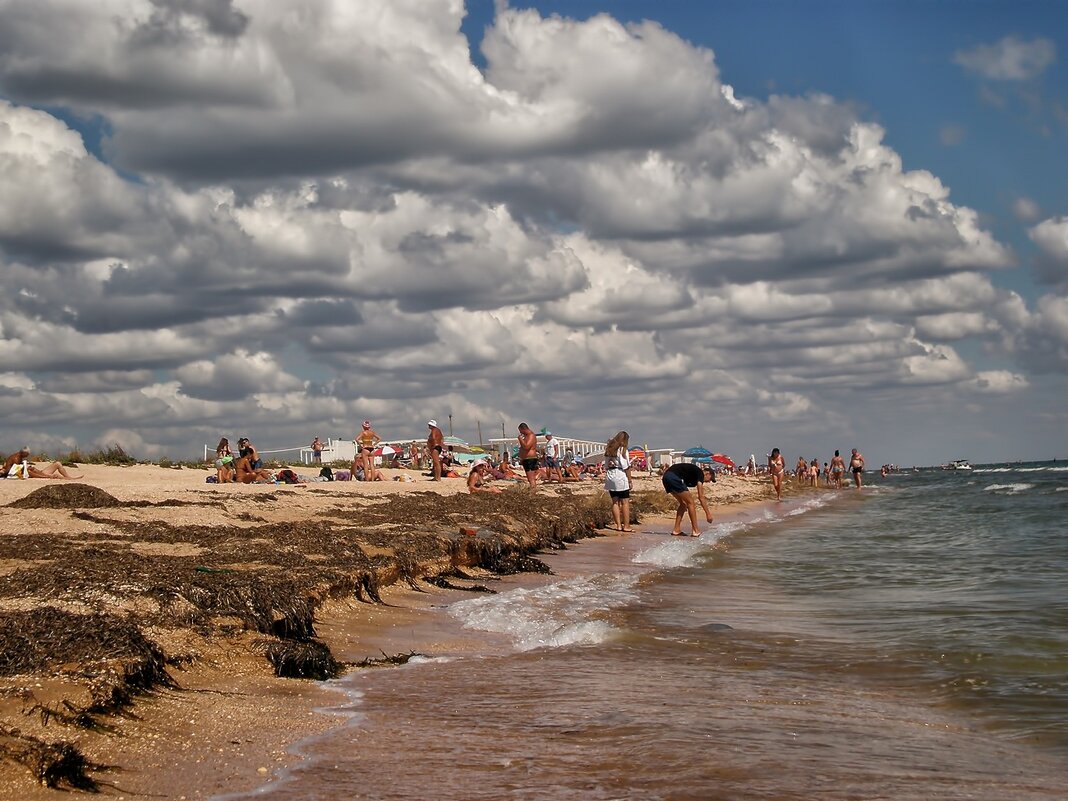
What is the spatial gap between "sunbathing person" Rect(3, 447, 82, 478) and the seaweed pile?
25.0ft

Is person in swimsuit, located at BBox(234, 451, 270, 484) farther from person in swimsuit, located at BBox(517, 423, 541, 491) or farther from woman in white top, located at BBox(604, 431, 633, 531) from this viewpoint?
woman in white top, located at BBox(604, 431, 633, 531)

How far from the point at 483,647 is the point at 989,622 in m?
4.75

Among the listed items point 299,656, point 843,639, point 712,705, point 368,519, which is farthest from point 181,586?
point 368,519

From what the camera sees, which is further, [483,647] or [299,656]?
[483,647]

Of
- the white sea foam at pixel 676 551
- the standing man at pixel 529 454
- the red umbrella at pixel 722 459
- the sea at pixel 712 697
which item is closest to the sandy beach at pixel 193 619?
the sea at pixel 712 697

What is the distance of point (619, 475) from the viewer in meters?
19.0

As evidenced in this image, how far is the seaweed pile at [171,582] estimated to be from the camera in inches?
180

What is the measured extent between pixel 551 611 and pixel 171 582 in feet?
11.0

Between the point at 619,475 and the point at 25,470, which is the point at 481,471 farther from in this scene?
the point at 25,470

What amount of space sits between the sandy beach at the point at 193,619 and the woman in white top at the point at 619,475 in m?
4.18

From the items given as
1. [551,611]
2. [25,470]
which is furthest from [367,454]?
[551,611]

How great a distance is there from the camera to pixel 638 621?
874cm

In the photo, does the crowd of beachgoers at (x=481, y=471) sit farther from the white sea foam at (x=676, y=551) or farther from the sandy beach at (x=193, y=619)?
the sandy beach at (x=193, y=619)

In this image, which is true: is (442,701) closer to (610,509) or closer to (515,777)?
(515,777)
